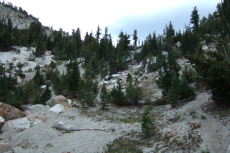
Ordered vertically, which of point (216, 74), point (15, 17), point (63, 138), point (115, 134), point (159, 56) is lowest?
point (63, 138)

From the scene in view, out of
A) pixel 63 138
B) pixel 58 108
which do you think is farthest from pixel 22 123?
pixel 63 138


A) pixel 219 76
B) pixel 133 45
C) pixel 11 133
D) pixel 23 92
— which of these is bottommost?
pixel 11 133

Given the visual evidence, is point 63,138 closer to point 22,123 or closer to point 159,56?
point 22,123

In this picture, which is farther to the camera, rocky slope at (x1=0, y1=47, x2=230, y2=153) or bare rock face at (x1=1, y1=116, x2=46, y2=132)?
bare rock face at (x1=1, y1=116, x2=46, y2=132)

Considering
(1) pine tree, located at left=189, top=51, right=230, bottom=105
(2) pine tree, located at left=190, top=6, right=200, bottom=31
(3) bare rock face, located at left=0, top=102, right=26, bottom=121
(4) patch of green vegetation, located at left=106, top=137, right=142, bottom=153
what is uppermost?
(2) pine tree, located at left=190, top=6, right=200, bottom=31

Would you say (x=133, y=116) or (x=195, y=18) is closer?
(x=133, y=116)

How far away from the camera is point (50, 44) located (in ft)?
253

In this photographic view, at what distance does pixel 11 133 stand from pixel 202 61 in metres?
17.4

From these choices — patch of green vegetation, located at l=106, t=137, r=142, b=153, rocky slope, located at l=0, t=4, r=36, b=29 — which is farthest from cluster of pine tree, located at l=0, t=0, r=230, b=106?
rocky slope, located at l=0, t=4, r=36, b=29

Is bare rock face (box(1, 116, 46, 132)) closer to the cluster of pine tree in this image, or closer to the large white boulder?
the large white boulder

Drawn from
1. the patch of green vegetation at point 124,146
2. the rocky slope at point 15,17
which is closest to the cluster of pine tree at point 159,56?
the patch of green vegetation at point 124,146

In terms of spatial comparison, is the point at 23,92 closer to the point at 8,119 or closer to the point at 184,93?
→ the point at 8,119

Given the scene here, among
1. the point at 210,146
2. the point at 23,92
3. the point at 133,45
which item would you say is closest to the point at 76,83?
the point at 23,92

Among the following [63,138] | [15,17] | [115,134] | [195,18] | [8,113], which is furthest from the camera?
[15,17]
